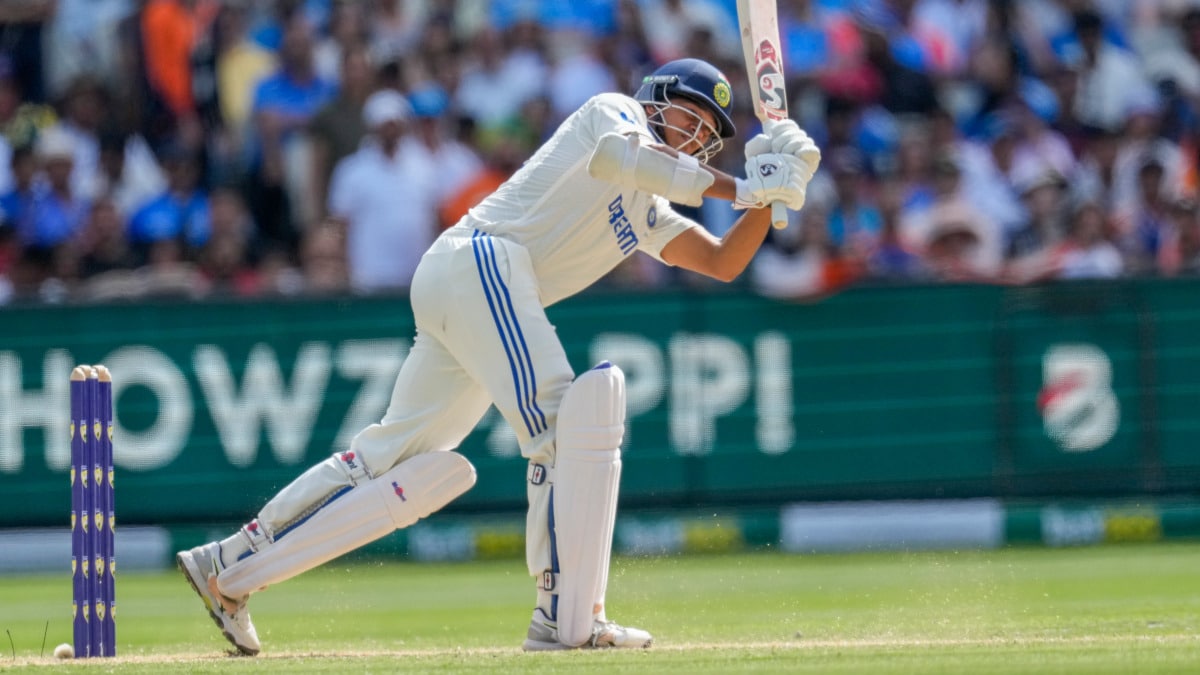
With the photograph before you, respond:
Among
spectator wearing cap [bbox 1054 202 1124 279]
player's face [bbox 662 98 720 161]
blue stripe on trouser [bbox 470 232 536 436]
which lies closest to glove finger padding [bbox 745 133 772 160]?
player's face [bbox 662 98 720 161]

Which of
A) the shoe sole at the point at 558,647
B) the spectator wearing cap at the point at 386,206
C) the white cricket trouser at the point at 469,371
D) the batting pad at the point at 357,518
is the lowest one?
the shoe sole at the point at 558,647

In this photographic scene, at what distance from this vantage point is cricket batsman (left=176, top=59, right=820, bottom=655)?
230 inches

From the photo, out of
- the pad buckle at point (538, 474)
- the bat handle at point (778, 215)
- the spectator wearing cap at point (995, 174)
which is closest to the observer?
the bat handle at point (778, 215)

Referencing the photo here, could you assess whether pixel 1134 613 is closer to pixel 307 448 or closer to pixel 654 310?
pixel 654 310

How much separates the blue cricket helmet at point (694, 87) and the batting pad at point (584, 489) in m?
0.89

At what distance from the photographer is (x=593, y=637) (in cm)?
593

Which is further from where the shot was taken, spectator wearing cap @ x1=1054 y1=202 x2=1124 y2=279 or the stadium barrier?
spectator wearing cap @ x1=1054 y1=202 x2=1124 y2=279

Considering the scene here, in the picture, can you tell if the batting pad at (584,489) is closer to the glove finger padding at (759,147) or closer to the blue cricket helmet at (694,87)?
the glove finger padding at (759,147)

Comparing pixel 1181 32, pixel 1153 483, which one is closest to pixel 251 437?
pixel 1153 483

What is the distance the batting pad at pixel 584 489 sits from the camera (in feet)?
19.0

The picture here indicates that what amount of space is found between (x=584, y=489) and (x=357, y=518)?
0.78 meters

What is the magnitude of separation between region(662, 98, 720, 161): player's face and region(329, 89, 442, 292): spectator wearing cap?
554 cm

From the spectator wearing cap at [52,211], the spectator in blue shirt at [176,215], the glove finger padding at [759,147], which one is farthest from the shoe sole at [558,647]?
the spectator wearing cap at [52,211]

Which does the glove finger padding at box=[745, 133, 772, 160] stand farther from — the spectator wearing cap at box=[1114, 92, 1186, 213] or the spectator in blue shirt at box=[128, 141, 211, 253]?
the spectator wearing cap at box=[1114, 92, 1186, 213]
